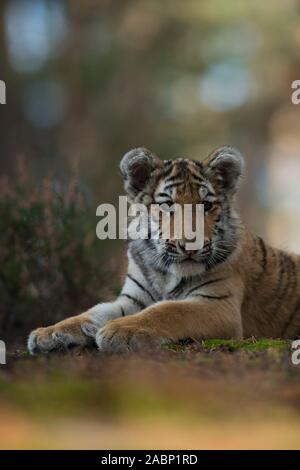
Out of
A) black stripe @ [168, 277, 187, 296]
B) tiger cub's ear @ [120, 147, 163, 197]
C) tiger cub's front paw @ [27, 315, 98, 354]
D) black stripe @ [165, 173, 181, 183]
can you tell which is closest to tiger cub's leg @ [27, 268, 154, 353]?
tiger cub's front paw @ [27, 315, 98, 354]

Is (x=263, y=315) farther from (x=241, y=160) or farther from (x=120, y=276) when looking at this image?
(x=120, y=276)

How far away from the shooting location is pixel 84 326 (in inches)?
263

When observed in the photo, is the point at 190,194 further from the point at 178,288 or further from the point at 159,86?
the point at 159,86

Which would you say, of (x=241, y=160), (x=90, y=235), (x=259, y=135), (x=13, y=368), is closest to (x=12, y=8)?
(x=259, y=135)

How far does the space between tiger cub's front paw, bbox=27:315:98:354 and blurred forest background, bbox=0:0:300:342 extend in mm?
17787

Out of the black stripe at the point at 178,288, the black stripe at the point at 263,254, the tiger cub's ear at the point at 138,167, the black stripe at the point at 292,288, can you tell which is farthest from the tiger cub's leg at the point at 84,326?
the black stripe at the point at 292,288

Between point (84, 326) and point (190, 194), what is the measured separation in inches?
51.1

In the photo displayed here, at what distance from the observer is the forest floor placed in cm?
386

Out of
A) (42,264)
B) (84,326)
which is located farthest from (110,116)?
(84,326)

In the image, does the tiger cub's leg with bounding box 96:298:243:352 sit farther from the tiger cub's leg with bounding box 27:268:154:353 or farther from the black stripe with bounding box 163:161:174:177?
the black stripe with bounding box 163:161:174:177

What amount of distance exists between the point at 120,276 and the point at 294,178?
2193 centimetres

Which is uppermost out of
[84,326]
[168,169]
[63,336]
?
[168,169]

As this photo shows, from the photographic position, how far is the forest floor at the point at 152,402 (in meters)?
3.86

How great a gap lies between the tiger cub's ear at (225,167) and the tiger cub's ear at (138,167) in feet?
1.37
